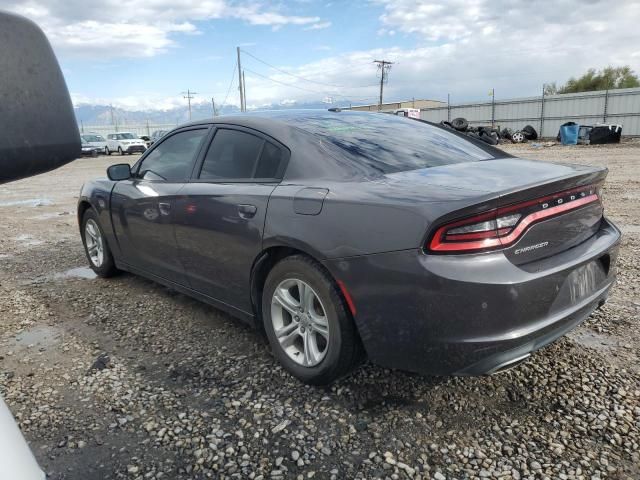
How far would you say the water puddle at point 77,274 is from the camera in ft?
16.3

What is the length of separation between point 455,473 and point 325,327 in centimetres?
91

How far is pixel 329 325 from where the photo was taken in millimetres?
2492

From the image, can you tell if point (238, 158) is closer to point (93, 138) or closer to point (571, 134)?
point (571, 134)

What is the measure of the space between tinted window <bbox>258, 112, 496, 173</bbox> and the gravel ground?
1237 millimetres

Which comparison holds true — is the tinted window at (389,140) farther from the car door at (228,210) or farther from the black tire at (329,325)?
the black tire at (329,325)

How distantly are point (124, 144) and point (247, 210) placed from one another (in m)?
33.1

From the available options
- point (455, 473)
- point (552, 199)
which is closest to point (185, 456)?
point (455, 473)

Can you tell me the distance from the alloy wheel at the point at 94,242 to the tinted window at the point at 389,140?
2490 mm

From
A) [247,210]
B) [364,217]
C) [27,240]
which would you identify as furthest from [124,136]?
[364,217]

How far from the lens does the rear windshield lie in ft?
8.95

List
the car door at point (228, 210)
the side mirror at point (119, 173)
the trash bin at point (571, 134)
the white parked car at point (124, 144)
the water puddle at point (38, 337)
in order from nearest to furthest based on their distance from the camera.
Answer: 1. the car door at point (228, 210)
2. the water puddle at point (38, 337)
3. the side mirror at point (119, 173)
4. the trash bin at point (571, 134)
5. the white parked car at point (124, 144)

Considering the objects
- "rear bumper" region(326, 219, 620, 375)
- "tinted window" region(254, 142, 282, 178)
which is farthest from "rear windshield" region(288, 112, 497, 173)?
"rear bumper" region(326, 219, 620, 375)

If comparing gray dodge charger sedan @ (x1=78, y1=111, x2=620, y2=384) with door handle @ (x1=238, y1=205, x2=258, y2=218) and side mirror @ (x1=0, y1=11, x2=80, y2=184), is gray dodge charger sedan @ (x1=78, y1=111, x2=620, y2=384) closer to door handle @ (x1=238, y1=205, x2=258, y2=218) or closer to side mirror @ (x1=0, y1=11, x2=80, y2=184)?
door handle @ (x1=238, y1=205, x2=258, y2=218)

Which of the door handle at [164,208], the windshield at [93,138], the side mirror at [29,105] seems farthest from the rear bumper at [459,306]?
the windshield at [93,138]
